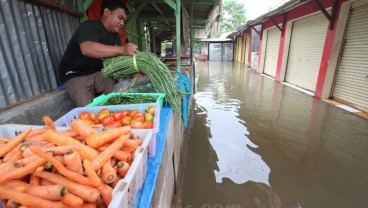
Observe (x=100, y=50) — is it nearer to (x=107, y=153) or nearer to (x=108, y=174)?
(x=107, y=153)

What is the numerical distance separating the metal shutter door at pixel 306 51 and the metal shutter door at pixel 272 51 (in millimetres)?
1740

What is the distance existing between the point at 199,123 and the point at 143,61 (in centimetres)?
291

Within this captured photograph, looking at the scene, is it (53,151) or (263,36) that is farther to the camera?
(263,36)

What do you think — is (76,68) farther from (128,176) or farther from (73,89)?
(128,176)

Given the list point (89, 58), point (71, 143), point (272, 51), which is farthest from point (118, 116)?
point (272, 51)

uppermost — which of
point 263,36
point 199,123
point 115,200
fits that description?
point 263,36

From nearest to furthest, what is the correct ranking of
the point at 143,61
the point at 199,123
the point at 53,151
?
the point at 53,151
the point at 143,61
the point at 199,123

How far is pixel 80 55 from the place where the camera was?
2535mm

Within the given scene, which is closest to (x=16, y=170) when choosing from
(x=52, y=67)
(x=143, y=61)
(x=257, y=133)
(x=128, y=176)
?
(x=128, y=176)

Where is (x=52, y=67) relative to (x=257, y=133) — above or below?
above

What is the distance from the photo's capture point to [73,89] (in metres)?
2.57

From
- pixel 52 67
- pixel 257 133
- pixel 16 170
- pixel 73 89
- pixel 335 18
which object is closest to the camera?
pixel 16 170

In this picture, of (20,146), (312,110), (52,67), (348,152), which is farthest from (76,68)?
(312,110)

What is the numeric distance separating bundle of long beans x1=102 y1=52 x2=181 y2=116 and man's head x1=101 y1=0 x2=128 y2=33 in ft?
1.68
